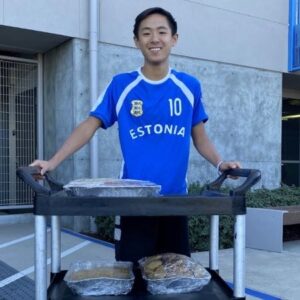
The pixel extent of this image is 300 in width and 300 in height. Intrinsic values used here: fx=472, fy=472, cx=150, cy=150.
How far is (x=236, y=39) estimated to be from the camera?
27.5ft

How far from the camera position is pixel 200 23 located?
311 inches

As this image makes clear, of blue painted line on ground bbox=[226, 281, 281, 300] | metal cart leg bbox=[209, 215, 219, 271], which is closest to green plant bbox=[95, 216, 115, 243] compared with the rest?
blue painted line on ground bbox=[226, 281, 281, 300]

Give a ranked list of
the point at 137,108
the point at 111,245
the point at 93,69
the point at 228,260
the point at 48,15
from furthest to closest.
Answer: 1. the point at 93,69
2. the point at 48,15
3. the point at 111,245
4. the point at 228,260
5. the point at 137,108

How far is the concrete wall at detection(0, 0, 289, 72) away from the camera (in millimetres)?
6621

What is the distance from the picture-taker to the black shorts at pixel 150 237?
7.03 feet

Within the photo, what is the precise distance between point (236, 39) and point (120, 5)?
2358 mm

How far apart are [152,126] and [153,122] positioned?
19 millimetres

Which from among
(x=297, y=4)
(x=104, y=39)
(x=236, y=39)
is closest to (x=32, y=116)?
(x=104, y=39)

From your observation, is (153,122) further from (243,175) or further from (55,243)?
(55,243)

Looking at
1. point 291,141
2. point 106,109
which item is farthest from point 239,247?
point 291,141

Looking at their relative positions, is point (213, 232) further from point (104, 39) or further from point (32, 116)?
point (32, 116)

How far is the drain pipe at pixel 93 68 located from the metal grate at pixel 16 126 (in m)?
1.59

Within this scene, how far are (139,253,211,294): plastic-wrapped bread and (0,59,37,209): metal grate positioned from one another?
6.28 meters

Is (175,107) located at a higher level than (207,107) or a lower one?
lower
